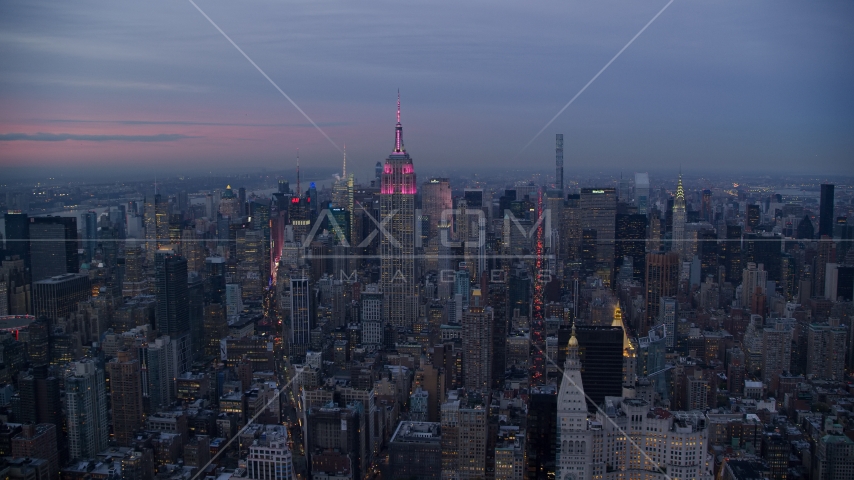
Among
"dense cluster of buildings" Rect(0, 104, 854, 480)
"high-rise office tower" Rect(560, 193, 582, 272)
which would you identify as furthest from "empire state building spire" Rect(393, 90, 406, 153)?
"high-rise office tower" Rect(560, 193, 582, 272)

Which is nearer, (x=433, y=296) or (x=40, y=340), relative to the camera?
(x=40, y=340)

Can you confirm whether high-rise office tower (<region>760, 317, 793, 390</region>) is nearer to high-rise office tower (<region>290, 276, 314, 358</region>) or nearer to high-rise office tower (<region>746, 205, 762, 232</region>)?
high-rise office tower (<region>746, 205, 762, 232</region>)

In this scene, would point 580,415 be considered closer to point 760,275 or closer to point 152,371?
point 760,275

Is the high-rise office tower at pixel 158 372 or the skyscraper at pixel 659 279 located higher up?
the skyscraper at pixel 659 279

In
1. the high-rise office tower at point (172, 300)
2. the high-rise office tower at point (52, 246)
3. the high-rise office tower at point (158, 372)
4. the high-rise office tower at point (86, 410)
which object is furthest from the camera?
the high-rise office tower at point (172, 300)

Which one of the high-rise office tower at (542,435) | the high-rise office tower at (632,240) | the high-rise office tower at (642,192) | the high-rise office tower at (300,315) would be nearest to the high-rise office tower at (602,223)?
the high-rise office tower at (632,240)

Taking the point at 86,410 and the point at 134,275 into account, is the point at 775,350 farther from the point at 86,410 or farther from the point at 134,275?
the point at 134,275

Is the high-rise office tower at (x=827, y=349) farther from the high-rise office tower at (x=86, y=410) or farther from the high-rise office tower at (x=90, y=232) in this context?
the high-rise office tower at (x=90, y=232)

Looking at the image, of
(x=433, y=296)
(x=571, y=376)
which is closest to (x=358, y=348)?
(x=433, y=296)
